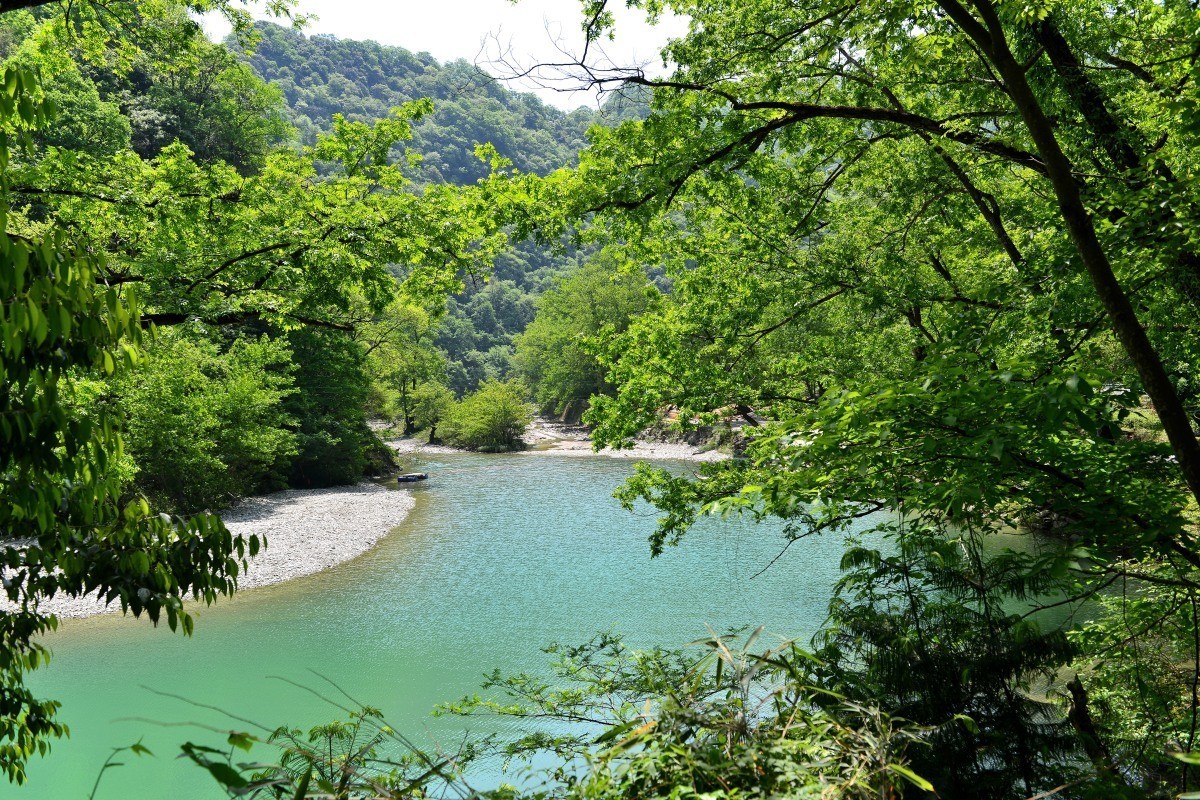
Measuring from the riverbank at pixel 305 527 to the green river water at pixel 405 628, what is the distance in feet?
1.64

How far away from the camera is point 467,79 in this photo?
4.99 m

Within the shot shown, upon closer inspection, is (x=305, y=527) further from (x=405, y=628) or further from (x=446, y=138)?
(x=446, y=138)

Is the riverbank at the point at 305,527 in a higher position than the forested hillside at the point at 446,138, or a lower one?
lower

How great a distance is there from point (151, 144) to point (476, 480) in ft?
59.6

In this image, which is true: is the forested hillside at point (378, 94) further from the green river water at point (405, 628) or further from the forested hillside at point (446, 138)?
the green river water at point (405, 628)

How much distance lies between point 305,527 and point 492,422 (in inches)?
802

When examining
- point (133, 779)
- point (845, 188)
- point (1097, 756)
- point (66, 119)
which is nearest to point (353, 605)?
point (133, 779)

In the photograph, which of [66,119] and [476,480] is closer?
[66,119]

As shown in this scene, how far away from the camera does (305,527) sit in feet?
61.5

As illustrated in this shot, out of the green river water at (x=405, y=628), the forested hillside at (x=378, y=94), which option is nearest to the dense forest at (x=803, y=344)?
the green river water at (x=405, y=628)

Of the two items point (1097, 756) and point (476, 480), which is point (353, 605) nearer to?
point (1097, 756)

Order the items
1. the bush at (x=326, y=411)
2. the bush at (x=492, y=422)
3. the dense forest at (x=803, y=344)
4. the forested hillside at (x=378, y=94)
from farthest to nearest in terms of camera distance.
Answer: the forested hillside at (x=378, y=94) < the bush at (x=492, y=422) < the bush at (x=326, y=411) < the dense forest at (x=803, y=344)

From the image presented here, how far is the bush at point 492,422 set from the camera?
38938 mm

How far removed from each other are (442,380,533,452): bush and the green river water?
19.7 meters
